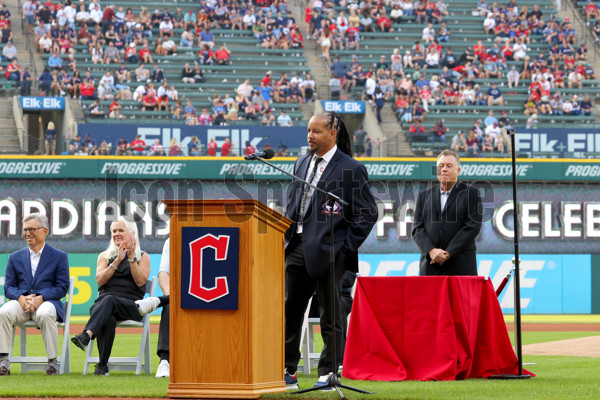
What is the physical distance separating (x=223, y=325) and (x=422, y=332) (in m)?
2.54

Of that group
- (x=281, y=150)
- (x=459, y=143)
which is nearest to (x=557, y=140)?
(x=459, y=143)

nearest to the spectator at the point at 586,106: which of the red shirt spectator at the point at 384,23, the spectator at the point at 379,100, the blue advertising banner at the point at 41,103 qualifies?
the spectator at the point at 379,100

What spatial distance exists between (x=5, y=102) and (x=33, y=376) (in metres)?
18.2

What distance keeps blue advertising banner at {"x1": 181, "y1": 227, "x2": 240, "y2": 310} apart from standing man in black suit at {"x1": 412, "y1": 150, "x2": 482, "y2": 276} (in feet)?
10.6

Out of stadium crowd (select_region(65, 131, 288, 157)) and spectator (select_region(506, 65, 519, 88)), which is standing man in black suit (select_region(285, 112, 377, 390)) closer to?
stadium crowd (select_region(65, 131, 288, 157))

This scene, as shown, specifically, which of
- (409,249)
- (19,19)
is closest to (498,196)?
(409,249)

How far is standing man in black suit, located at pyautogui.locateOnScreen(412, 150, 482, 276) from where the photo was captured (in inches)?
404

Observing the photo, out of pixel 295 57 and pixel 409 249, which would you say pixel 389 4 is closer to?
pixel 295 57

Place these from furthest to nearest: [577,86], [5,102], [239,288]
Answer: [577,86]
[5,102]
[239,288]

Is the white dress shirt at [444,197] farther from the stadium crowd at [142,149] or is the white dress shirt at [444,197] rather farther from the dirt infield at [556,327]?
the stadium crowd at [142,149]

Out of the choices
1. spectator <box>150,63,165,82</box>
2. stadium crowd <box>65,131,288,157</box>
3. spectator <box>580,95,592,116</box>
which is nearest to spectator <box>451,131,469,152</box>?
stadium crowd <box>65,131,288,157</box>

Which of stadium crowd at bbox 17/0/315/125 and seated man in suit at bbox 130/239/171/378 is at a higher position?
stadium crowd at bbox 17/0/315/125

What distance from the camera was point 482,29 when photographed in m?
34.5

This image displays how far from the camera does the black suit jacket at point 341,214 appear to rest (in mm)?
8375
